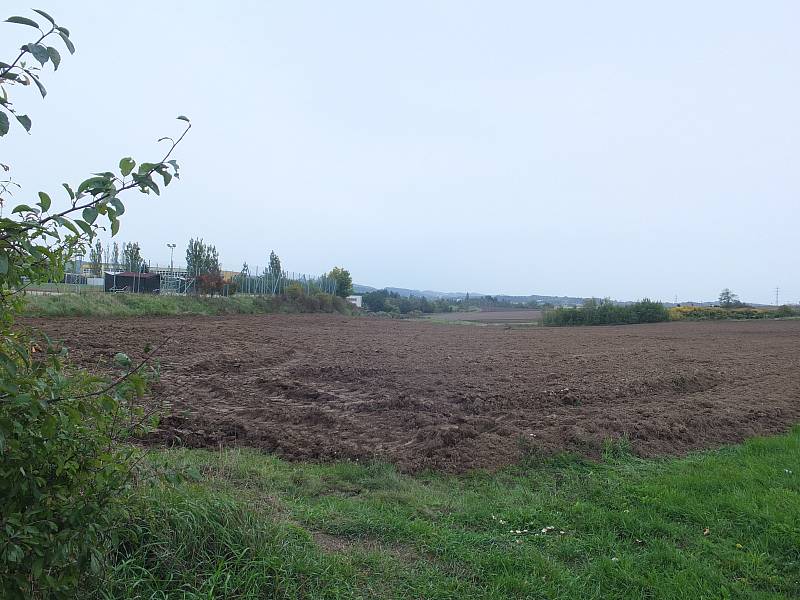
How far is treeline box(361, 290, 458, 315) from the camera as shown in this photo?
264 feet

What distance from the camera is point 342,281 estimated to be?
217 feet

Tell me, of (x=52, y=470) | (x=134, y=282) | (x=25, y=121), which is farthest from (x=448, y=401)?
(x=134, y=282)

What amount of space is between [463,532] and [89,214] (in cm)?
352

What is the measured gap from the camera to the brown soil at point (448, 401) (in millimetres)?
6316

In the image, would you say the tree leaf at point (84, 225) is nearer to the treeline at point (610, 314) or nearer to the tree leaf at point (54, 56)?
the tree leaf at point (54, 56)

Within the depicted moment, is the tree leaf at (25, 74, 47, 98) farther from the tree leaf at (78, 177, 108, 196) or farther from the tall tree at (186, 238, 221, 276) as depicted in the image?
the tall tree at (186, 238, 221, 276)

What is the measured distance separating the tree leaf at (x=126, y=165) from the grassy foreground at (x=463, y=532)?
125cm

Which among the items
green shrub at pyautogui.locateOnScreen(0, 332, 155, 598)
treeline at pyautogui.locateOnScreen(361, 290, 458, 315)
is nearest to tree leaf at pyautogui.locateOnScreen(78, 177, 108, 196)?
green shrub at pyautogui.locateOnScreen(0, 332, 155, 598)

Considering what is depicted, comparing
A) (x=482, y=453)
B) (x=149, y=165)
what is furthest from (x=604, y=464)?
(x=149, y=165)

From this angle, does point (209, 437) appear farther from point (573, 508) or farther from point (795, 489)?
point (795, 489)

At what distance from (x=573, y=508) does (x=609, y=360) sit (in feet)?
39.9

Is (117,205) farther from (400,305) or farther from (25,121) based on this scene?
(400,305)

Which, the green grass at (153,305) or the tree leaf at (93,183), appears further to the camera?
the green grass at (153,305)

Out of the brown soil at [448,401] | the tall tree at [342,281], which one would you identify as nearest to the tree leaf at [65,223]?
the brown soil at [448,401]
